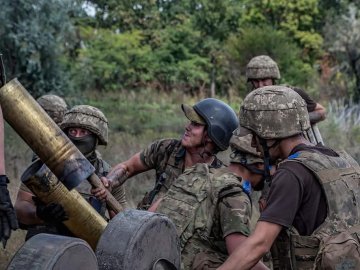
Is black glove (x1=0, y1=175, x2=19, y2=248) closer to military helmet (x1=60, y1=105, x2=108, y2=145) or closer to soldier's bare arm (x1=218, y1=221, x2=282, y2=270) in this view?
soldier's bare arm (x1=218, y1=221, x2=282, y2=270)

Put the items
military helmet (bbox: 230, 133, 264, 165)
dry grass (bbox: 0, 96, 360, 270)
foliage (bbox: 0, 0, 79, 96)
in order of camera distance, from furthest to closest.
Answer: foliage (bbox: 0, 0, 79, 96), dry grass (bbox: 0, 96, 360, 270), military helmet (bbox: 230, 133, 264, 165)

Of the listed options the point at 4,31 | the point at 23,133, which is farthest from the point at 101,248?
the point at 4,31

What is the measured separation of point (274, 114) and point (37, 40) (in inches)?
567

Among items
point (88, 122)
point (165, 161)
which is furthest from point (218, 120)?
point (88, 122)

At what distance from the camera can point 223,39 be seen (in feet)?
90.6

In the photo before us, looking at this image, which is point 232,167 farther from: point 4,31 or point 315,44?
point 315,44

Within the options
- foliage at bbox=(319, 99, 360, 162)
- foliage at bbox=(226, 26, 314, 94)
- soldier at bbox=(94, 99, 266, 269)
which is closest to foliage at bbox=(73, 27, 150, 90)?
foliage at bbox=(226, 26, 314, 94)

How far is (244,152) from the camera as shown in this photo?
15.2 ft

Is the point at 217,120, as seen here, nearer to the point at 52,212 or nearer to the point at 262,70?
the point at 52,212

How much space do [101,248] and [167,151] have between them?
2.83 m

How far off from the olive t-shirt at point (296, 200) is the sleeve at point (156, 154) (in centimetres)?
194

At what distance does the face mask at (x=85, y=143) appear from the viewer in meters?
5.14

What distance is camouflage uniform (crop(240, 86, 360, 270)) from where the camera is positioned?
383cm

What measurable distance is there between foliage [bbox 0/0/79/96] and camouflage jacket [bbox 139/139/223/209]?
1095 cm
